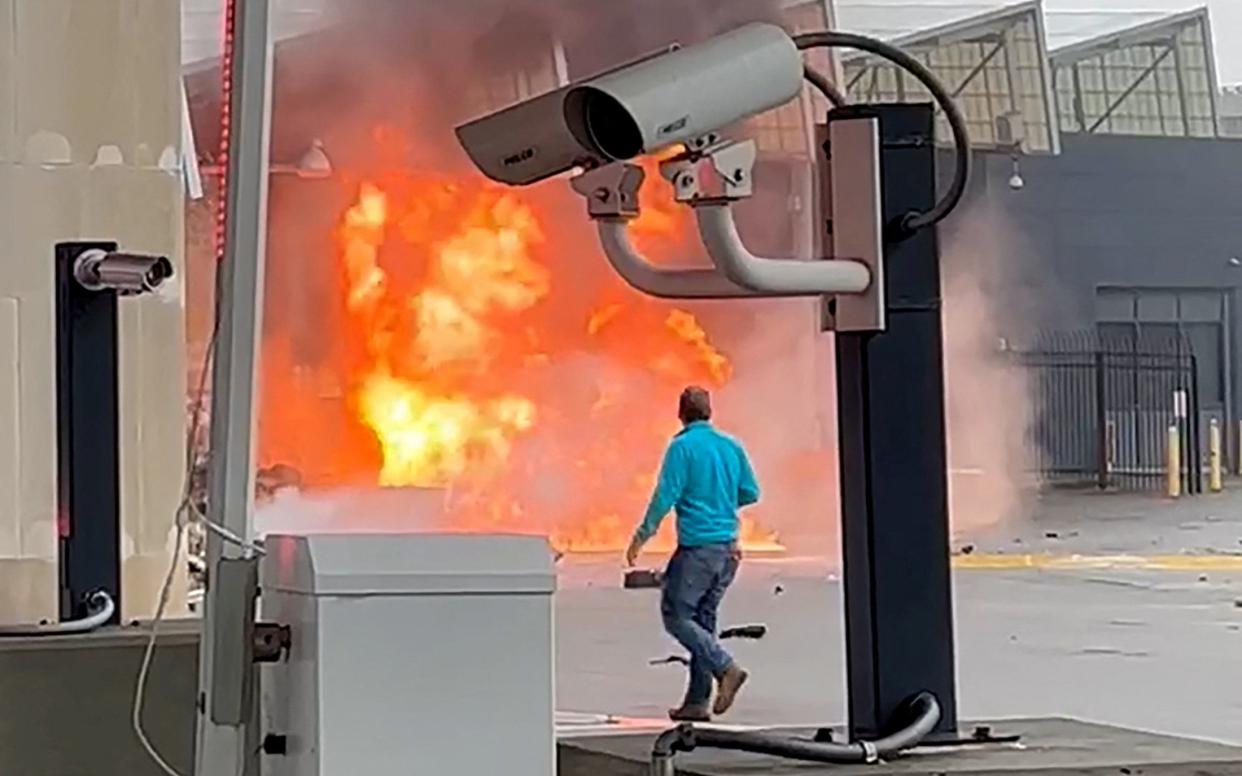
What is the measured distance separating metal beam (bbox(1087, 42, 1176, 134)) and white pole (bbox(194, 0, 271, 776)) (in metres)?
18.2

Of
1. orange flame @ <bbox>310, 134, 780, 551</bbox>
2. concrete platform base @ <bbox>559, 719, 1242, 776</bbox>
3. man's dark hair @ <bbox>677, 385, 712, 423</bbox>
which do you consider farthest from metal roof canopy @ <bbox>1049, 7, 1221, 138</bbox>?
concrete platform base @ <bbox>559, 719, 1242, 776</bbox>

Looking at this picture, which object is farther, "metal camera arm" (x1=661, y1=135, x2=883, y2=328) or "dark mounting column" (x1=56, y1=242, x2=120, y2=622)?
"dark mounting column" (x1=56, y1=242, x2=120, y2=622)

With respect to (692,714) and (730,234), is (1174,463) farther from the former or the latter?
(730,234)

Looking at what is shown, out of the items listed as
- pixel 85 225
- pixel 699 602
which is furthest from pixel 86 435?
pixel 699 602

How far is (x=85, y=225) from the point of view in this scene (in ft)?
15.8

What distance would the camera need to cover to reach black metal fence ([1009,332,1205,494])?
18375mm

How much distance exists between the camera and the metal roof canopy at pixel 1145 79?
772 inches

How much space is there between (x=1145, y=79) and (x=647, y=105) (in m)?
18.8

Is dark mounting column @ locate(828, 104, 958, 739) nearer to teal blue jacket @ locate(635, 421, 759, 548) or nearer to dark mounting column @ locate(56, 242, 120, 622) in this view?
dark mounting column @ locate(56, 242, 120, 622)

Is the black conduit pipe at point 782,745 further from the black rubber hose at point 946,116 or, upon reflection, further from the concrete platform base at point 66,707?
the concrete platform base at point 66,707

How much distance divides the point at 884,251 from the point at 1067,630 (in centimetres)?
737

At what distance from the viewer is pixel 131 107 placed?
4.98 meters

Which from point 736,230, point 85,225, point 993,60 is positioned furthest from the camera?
point 993,60

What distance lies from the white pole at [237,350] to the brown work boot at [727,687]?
4539 mm
